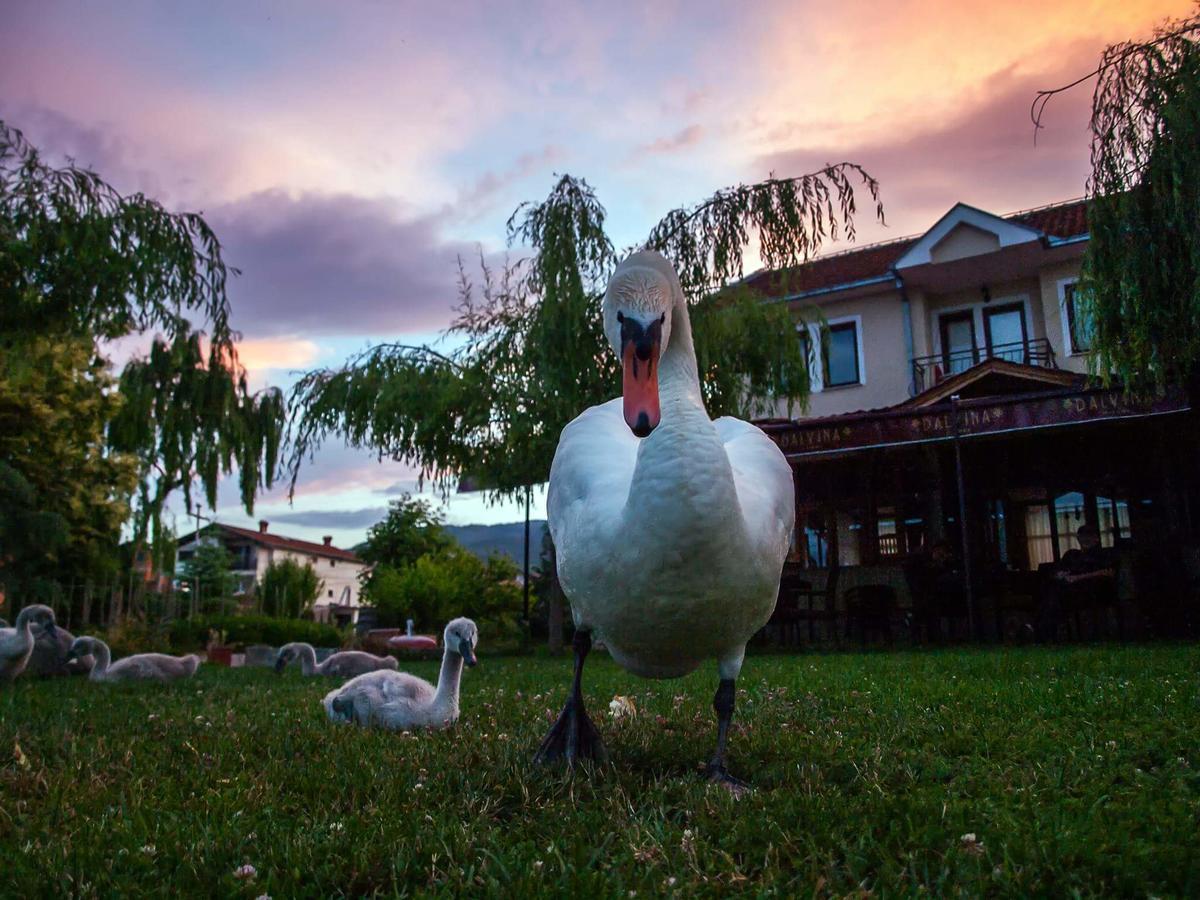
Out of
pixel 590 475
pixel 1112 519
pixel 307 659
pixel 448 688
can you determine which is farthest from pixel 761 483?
pixel 1112 519

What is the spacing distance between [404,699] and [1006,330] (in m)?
16.6

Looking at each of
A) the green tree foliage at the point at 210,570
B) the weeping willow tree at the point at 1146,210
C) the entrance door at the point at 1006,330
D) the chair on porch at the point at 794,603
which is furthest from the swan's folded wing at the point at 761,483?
the green tree foliage at the point at 210,570

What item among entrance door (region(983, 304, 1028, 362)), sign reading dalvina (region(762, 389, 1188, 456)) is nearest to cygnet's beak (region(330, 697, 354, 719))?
sign reading dalvina (region(762, 389, 1188, 456))

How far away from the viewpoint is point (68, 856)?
2.59m

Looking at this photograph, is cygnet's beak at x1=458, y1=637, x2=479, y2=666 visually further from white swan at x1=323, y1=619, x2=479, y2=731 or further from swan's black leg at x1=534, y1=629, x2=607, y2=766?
swan's black leg at x1=534, y1=629, x2=607, y2=766

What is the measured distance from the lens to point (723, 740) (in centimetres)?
353

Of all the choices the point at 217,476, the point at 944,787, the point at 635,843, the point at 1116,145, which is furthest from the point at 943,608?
the point at 217,476

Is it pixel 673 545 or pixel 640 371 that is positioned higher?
pixel 640 371

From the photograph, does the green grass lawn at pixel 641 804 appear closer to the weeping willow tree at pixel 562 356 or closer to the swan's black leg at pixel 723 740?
the swan's black leg at pixel 723 740

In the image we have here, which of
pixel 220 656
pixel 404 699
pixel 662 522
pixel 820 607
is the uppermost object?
pixel 662 522

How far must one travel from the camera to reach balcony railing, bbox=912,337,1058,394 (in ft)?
59.8

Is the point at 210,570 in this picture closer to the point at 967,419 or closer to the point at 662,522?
the point at 967,419

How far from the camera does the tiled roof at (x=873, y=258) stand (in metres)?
18.6

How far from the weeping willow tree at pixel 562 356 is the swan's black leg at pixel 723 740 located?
31.2ft
